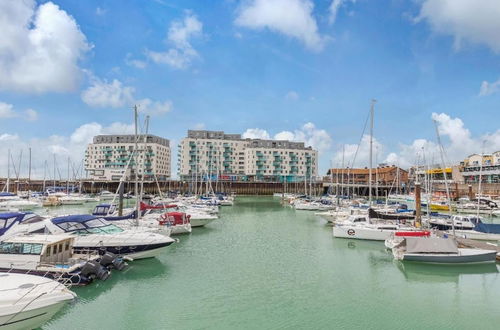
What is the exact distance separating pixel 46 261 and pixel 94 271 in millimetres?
2886

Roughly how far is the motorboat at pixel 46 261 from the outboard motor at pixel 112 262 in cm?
132

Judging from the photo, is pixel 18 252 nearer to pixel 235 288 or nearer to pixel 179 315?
pixel 179 315

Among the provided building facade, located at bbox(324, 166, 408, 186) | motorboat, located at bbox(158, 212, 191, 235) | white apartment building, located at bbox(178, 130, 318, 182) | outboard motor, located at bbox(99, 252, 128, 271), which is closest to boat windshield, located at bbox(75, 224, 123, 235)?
outboard motor, located at bbox(99, 252, 128, 271)

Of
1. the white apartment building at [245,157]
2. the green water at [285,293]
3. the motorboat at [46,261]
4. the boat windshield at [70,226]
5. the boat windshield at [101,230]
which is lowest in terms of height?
the green water at [285,293]

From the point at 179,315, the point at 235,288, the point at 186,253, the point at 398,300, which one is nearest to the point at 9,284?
the point at 179,315

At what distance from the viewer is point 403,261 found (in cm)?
2816

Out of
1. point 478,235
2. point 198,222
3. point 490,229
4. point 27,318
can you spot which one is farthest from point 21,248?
point 490,229

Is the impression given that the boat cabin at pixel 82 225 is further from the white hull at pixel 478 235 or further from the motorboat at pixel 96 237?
the white hull at pixel 478 235

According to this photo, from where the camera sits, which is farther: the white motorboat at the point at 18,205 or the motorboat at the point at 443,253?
the white motorboat at the point at 18,205

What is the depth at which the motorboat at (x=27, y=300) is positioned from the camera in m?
13.0

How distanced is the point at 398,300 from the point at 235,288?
31.7ft

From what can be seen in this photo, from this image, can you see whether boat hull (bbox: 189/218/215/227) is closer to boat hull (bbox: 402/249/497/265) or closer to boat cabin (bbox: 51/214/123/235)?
boat cabin (bbox: 51/214/123/235)

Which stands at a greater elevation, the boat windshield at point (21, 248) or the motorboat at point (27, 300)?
the boat windshield at point (21, 248)

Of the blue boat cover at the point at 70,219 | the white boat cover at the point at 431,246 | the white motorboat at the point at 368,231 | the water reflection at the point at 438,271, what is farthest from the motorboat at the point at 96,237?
the white motorboat at the point at 368,231
